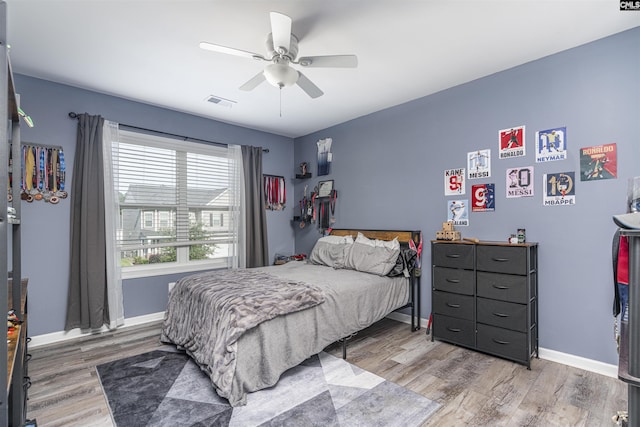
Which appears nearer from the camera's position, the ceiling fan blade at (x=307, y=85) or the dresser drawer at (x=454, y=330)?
the ceiling fan blade at (x=307, y=85)

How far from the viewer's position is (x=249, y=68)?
2.93 metres

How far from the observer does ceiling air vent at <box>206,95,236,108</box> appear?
11.9ft

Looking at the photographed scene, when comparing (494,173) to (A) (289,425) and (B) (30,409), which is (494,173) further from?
(B) (30,409)

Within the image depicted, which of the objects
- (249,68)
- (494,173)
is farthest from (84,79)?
(494,173)

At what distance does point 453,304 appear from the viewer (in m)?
3.03

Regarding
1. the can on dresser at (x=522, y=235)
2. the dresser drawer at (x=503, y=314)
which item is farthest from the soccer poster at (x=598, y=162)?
the dresser drawer at (x=503, y=314)

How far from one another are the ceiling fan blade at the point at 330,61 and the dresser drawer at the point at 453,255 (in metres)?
1.93

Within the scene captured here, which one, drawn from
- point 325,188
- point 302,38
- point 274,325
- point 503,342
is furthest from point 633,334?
point 325,188

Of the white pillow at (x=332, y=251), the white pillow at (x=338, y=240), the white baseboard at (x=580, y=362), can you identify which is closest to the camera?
the white baseboard at (x=580, y=362)

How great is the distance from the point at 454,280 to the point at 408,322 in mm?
1003

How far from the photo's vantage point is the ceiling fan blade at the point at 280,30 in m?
1.81

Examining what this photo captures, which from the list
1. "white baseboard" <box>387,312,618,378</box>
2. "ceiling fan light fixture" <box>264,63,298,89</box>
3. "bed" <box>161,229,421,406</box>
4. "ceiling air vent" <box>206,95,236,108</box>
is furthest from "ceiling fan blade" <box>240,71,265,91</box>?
"white baseboard" <box>387,312,618,378</box>

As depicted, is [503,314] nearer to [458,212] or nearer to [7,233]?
[458,212]

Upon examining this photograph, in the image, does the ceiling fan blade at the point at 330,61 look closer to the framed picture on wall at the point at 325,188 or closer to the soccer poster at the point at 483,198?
the soccer poster at the point at 483,198
